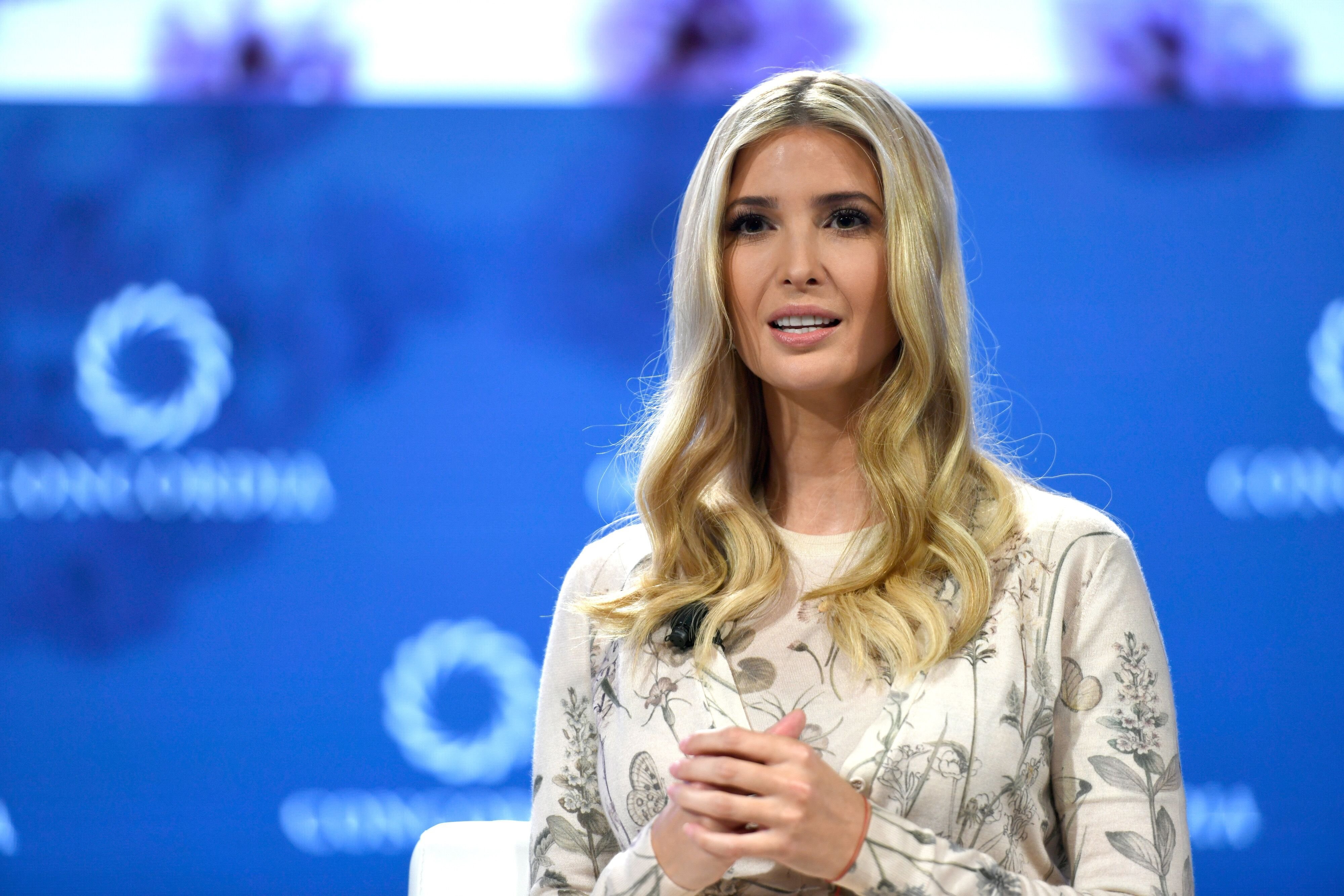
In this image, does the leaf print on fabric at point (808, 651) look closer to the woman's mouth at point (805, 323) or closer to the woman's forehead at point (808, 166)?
the woman's mouth at point (805, 323)

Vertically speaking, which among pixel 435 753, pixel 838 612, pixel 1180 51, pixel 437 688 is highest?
pixel 1180 51

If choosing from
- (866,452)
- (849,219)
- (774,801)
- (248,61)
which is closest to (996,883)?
(774,801)

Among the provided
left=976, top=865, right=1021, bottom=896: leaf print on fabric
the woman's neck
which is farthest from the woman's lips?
left=976, top=865, right=1021, bottom=896: leaf print on fabric

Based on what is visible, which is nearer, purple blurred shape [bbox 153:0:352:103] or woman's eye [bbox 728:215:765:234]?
woman's eye [bbox 728:215:765:234]

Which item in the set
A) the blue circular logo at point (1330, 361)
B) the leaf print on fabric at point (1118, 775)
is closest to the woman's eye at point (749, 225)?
the leaf print on fabric at point (1118, 775)

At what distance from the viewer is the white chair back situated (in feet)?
5.93

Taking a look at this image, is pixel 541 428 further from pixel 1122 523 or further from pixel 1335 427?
pixel 1335 427

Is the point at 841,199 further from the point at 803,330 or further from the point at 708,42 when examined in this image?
the point at 708,42

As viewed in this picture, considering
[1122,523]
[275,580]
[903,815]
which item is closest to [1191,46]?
[1122,523]

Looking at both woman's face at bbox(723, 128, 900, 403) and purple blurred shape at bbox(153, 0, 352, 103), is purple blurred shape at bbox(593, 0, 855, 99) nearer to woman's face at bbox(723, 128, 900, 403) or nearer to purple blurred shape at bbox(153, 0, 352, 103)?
purple blurred shape at bbox(153, 0, 352, 103)

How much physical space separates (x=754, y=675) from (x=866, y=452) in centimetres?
30

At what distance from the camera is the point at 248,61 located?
3.01 m

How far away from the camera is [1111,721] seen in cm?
141

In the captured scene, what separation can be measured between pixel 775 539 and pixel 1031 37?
185 cm
